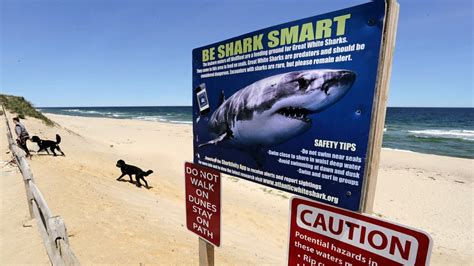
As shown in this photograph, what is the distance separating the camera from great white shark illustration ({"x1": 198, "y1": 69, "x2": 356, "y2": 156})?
1.60 meters

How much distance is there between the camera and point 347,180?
1.54 metres

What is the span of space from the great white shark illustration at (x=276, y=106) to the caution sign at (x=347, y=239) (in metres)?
0.49

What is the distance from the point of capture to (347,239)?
1556 mm

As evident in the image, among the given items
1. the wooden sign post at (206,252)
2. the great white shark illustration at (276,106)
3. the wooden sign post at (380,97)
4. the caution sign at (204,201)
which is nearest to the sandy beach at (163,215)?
the wooden sign post at (206,252)

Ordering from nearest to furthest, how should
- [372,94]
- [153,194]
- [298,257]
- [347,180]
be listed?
[372,94] < [347,180] < [298,257] < [153,194]

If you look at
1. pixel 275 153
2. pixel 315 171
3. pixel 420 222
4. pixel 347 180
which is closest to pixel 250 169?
pixel 275 153

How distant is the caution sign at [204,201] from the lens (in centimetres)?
248

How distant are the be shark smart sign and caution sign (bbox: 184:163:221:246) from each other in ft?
0.68

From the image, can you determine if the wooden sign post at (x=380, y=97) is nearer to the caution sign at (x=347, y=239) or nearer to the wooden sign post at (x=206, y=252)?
the caution sign at (x=347, y=239)

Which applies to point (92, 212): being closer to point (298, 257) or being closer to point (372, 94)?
point (298, 257)

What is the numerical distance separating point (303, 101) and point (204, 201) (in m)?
1.39

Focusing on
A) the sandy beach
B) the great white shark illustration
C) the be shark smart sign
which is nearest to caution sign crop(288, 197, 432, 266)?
the be shark smart sign

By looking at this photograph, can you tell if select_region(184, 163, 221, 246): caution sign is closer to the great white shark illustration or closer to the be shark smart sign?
the be shark smart sign

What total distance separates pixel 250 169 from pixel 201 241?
1.06 m
